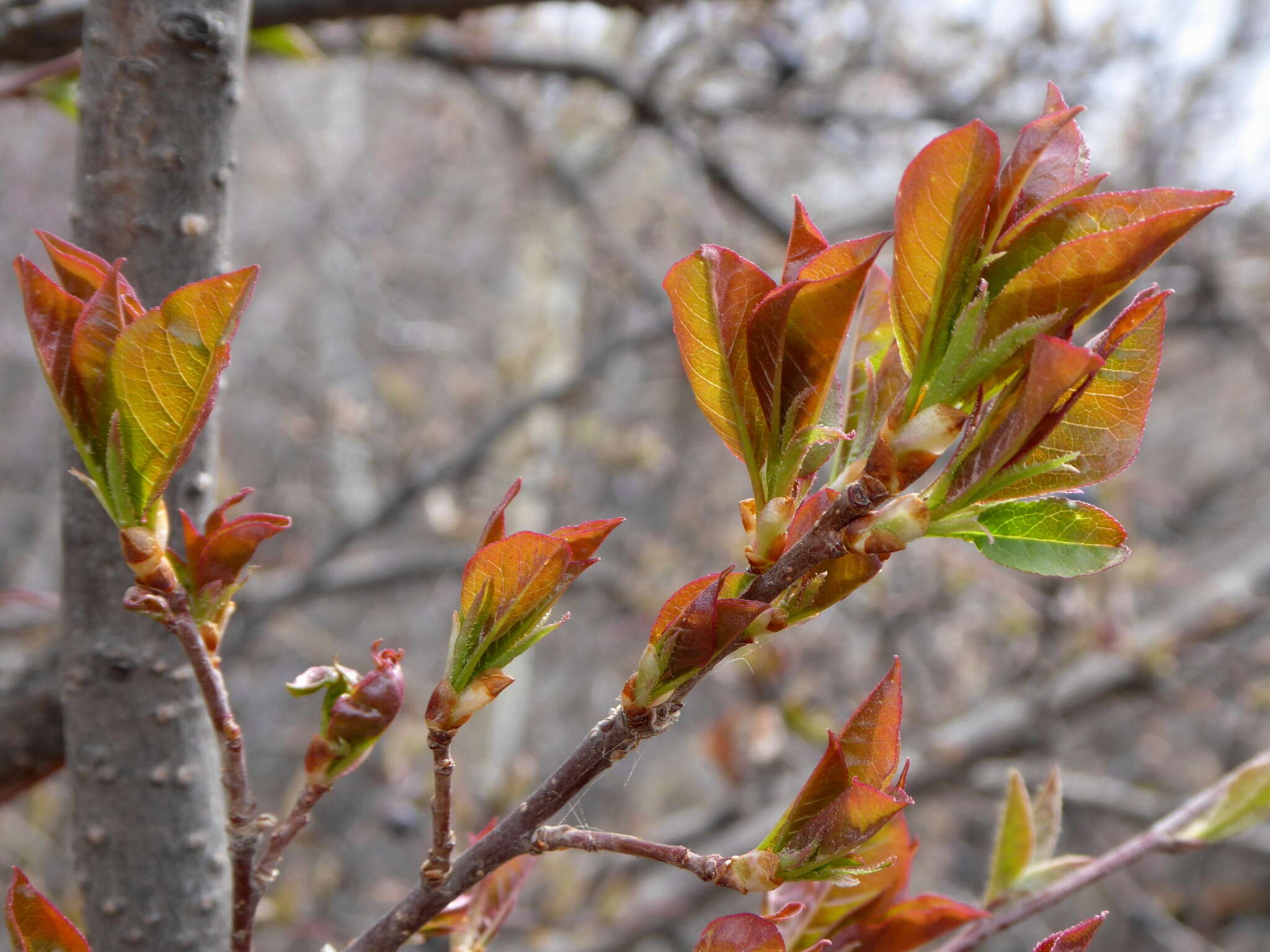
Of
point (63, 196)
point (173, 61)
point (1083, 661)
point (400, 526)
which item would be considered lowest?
point (1083, 661)

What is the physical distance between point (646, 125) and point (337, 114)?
17.3ft

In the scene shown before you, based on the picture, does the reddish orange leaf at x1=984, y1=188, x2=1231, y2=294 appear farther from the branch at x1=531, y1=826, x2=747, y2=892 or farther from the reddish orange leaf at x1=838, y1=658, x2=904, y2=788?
the branch at x1=531, y1=826, x2=747, y2=892

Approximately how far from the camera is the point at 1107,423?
445 mm

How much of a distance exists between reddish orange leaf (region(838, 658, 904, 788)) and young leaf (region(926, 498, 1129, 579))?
3.2 inches

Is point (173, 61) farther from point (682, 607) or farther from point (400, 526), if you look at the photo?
point (400, 526)

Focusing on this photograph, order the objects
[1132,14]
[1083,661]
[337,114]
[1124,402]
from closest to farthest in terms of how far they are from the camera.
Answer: [1124,402], [1083,661], [1132,14], [337,114]

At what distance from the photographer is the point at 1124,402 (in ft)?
1.44

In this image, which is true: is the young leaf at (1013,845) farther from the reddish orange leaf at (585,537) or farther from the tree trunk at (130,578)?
the tree trunk at (130,578)

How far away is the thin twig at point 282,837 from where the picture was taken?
514 millimetres

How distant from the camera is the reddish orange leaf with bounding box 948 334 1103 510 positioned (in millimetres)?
370

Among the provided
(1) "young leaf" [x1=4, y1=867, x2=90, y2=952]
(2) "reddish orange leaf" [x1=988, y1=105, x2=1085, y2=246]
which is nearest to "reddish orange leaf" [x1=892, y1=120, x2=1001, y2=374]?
(2) "reddish orange leaf" [x1=988, y1=105, x2=1085, y2=246]

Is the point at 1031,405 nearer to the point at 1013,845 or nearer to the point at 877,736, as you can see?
the point at 877,736

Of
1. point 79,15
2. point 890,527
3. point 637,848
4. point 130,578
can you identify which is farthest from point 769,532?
point 79,15

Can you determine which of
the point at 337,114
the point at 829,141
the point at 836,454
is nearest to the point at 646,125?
the point at 829,141
